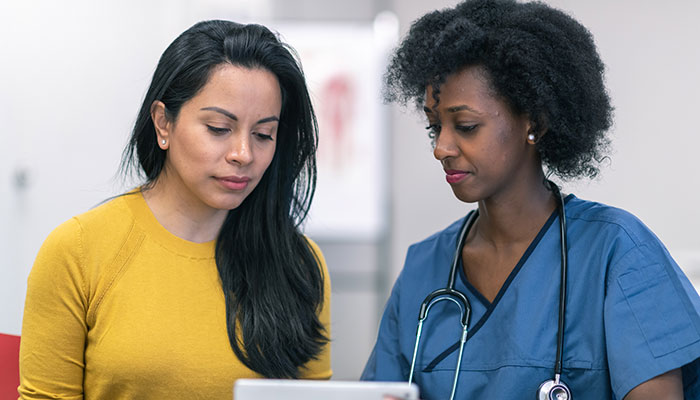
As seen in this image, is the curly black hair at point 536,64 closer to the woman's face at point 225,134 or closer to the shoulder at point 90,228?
the woman's face at point 225,134

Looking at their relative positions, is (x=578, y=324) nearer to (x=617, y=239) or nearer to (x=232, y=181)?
(x=617, y=239)

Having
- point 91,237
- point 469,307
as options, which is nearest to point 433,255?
point 469,307

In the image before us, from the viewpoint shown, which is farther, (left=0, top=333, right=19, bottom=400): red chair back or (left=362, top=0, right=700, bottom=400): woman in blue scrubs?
(left=0, top=333, right=19, bottom=400): red chair back

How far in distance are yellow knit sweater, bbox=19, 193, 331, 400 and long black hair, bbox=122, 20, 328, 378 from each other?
6 cm

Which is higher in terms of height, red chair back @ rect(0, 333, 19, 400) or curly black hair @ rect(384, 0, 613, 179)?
curly black hair @ rect(384, 0, 613, 179)

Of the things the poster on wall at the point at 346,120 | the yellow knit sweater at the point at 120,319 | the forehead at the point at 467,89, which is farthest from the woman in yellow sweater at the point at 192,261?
the poster on wall at the point at 346,120

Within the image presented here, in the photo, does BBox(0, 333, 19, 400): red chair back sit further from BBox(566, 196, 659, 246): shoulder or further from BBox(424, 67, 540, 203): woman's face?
BBox(566, 196, 659, 246): shoulder

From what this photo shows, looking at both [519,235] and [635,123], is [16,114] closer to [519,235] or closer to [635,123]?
[519,235]

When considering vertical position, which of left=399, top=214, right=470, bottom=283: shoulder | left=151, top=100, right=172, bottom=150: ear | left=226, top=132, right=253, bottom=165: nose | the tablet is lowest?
the tablet

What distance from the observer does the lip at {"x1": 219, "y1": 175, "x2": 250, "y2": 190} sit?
3.85ft

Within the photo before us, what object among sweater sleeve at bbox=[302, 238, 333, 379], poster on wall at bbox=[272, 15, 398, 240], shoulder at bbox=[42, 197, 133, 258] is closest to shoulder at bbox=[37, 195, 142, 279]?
shoulder at bbox=[42, 197, 133, 258]

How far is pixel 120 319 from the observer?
1.16 metres

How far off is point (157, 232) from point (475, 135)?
59 cm

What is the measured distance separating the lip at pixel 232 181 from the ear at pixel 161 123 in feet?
0.42
